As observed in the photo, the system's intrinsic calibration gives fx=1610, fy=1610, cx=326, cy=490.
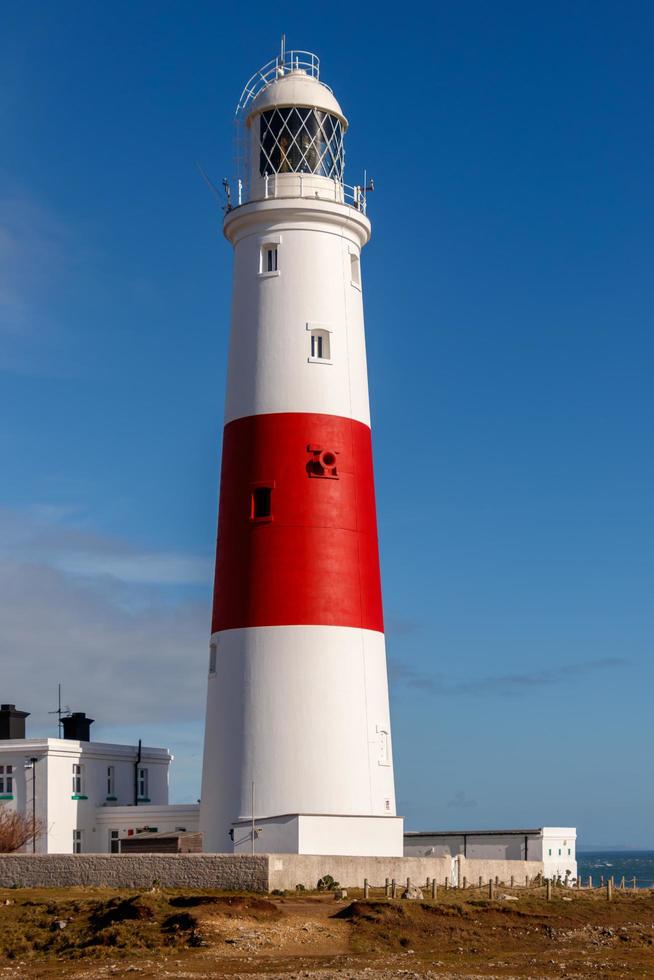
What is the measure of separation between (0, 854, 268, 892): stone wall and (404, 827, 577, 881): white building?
12.6m

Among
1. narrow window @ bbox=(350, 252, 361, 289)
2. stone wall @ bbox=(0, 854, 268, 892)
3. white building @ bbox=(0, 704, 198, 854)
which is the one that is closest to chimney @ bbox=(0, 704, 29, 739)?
white building @ bbox=(0, 704, 198, 854)

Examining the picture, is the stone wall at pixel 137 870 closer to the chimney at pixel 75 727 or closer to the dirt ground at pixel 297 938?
the dirt ground at pixel 297 938

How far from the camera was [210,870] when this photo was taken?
3475cm

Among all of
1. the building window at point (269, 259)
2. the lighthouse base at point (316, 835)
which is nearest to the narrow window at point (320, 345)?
the building window at point (269, 259)

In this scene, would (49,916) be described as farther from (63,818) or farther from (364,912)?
(63,818)

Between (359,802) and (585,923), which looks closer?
(585,923)

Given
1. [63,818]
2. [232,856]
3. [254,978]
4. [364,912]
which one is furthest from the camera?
[63,818]

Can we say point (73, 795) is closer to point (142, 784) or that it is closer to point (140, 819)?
point (140, 819)

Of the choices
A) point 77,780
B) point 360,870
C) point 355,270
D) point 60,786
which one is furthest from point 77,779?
point 355,270

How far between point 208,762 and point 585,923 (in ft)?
32.2

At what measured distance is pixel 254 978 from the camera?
27.5m

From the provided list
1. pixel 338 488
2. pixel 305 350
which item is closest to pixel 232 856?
pixel 338 488

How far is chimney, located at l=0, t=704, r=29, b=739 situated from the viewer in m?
49.1

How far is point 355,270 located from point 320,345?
8.50 ft
